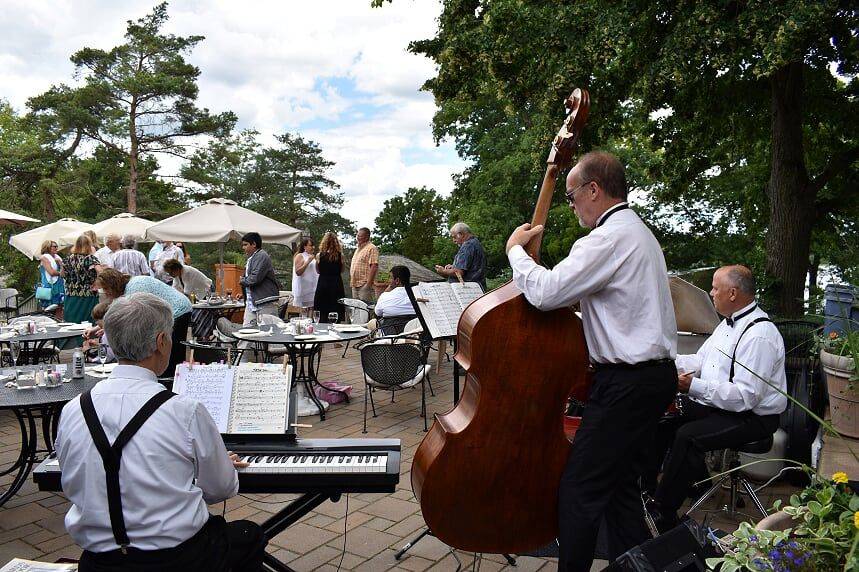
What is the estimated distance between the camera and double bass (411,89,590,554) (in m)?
2.39

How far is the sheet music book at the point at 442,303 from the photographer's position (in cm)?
395

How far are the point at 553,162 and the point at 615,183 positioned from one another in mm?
318

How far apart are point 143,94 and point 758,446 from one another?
23215 millimetres

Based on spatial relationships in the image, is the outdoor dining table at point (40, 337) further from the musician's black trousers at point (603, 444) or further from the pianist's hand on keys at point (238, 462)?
the musician's black trousers at point (603, 444)

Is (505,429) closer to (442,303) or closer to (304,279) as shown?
(442,303)

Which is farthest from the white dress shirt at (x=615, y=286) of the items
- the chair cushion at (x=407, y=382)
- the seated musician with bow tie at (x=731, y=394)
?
the chair cushion at (x=407, y=382)

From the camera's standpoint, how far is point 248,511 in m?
3.84

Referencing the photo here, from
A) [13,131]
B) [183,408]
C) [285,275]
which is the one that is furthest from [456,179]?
[183,408]

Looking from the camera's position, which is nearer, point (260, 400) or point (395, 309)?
point (260, 400)

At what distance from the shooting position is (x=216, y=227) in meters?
9.45

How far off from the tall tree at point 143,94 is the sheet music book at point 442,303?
67.7 ft

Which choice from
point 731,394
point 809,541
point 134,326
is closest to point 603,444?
point 809,541

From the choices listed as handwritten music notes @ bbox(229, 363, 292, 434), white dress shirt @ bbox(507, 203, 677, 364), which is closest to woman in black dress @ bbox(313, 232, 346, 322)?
handwritten music notes @ bbox(229, 363, 292, 434)

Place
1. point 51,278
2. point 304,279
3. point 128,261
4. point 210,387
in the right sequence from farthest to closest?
→ 1. point 51,278
2. point 304,279
3. point 128,261
4. point 210,387
